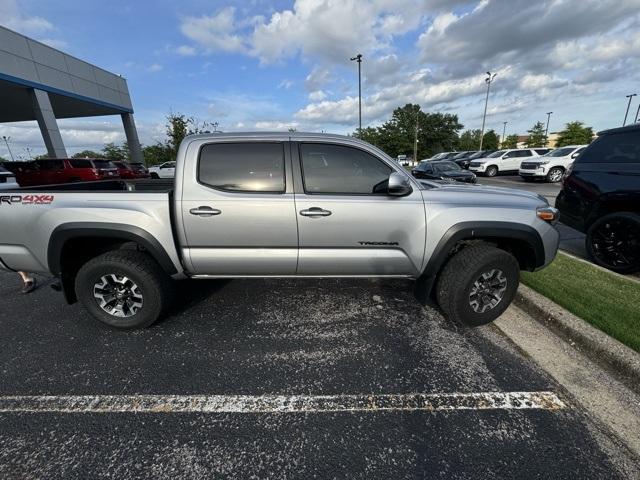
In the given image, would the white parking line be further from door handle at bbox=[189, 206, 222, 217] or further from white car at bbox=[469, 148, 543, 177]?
white car at bbox=[469, 148, 543, 177]

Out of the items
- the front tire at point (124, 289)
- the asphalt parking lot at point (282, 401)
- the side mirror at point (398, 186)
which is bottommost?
the asphalt parking lot at point (282, 401)

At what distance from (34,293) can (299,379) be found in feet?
12.2

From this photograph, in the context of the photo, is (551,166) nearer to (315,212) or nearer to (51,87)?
(315,212)

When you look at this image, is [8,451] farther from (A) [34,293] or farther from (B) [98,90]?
(B) [98,90]

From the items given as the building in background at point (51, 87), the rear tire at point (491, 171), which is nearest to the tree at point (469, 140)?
the rear tire at point (491, 171)

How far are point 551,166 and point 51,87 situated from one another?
26.0 meters

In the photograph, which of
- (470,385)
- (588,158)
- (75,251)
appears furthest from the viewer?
(588,158)

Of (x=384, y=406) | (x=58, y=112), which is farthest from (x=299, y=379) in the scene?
(x=58, y=112)

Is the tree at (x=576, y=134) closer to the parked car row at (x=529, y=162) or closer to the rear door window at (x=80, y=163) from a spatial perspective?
the parked car row at (x=529, y=162)

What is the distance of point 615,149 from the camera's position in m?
4.34

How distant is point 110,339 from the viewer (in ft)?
9.77

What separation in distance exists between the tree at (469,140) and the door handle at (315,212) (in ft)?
286

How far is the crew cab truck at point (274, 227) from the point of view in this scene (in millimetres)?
2812

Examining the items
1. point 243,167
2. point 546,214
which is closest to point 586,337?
point 546,214
